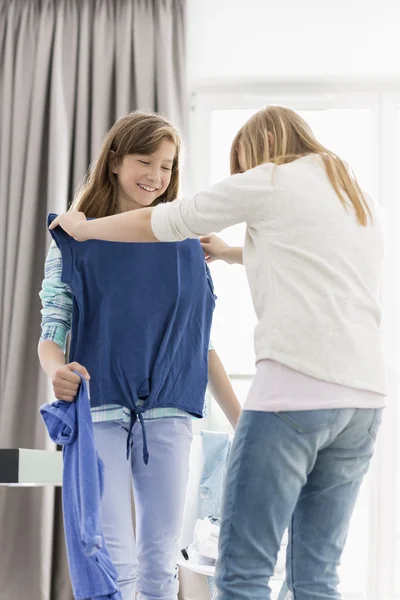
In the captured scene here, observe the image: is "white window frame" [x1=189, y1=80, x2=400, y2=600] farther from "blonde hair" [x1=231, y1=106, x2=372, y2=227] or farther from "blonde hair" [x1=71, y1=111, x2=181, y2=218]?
"blonde hair" [x1=231, y1=106, x2=372, y2=227]

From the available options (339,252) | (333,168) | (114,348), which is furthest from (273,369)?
(114,348)

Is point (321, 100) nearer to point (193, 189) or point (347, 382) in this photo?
point (193, 189)

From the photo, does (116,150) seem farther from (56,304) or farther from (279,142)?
(279,142)

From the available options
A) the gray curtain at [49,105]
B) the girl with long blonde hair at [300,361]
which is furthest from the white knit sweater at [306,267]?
the gray curtain at [49,105]

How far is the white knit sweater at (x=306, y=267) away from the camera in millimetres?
Result: 1261

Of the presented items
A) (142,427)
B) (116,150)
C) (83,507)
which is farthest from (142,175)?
(83,507)

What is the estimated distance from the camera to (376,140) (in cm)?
342

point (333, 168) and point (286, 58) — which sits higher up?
point (286, 58)

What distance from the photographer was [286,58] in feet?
10.9

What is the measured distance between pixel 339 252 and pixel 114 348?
580mm

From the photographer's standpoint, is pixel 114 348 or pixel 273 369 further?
pixel 114 348

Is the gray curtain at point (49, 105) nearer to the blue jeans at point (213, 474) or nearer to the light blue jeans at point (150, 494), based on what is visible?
the blue jeans at point (213, 474)

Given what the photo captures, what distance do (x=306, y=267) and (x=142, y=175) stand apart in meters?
0.65

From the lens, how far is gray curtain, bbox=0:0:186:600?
3.12 metres
